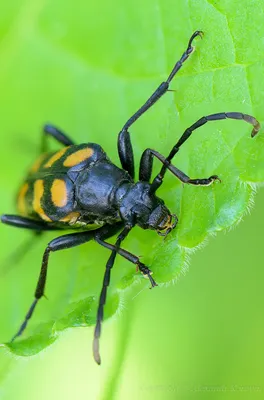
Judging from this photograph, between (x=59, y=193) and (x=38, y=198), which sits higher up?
(x=59, y=193)

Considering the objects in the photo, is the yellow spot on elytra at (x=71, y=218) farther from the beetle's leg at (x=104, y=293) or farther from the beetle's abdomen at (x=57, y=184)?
the beetle's leg at (x=104, y=293)

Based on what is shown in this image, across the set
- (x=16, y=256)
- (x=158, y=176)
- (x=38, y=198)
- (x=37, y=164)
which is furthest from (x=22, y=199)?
(x=158, y=176)

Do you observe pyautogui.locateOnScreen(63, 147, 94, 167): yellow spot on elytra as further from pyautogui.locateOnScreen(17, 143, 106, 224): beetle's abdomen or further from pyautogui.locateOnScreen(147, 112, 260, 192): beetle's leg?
pyautogui.locateOnScreen(147, 112, 260, 192): beetle's leg

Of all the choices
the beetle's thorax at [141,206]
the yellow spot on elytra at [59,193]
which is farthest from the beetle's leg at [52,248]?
the beetle's thorax at [141,206]

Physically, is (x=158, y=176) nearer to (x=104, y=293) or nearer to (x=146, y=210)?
(x=146, y=210)

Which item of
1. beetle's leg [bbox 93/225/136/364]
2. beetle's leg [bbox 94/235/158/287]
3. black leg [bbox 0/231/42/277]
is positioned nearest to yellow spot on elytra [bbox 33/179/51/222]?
black leg [bbox 0/231/42/277]

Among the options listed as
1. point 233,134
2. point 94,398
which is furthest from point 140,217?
point 94,398
